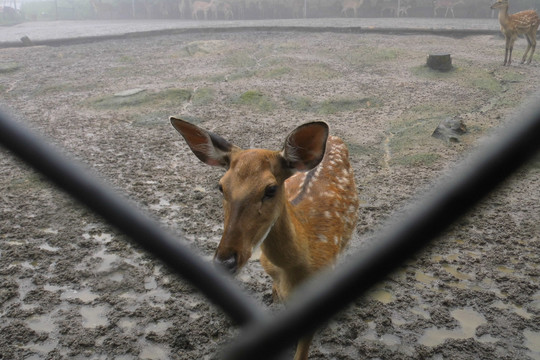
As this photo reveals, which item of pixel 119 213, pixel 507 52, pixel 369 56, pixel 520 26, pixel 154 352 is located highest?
pixel 119 213

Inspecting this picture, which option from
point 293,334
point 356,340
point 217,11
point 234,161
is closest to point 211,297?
point 293,334

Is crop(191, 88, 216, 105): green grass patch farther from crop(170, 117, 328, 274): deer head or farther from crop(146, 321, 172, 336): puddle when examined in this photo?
crop(170, 117, 328, 274): deer head

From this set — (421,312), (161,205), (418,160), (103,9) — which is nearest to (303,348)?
(421,312)

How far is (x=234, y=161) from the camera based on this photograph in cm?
202

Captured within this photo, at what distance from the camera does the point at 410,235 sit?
90 centimetres

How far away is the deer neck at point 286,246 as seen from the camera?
209cm

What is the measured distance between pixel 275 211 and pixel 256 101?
17.5 feet

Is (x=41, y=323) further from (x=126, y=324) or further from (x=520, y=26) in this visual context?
(x=520, y=26)

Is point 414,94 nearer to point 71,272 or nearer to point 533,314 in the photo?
point 533,314

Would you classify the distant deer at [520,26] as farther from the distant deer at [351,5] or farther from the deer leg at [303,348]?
the distant deer at [351,5]

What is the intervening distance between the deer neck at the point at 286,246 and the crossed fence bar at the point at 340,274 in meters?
0.85

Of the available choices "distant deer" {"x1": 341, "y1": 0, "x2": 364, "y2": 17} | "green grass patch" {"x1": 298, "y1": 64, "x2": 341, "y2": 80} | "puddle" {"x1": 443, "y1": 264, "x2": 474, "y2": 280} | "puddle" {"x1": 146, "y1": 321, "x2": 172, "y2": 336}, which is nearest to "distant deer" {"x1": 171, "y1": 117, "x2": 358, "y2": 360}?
"puddle" {"x1": 146, "y1": 321, "x2": 172, "y2": 336}

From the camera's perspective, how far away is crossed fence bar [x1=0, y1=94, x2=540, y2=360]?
0.79 metres

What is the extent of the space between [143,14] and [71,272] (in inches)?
855
